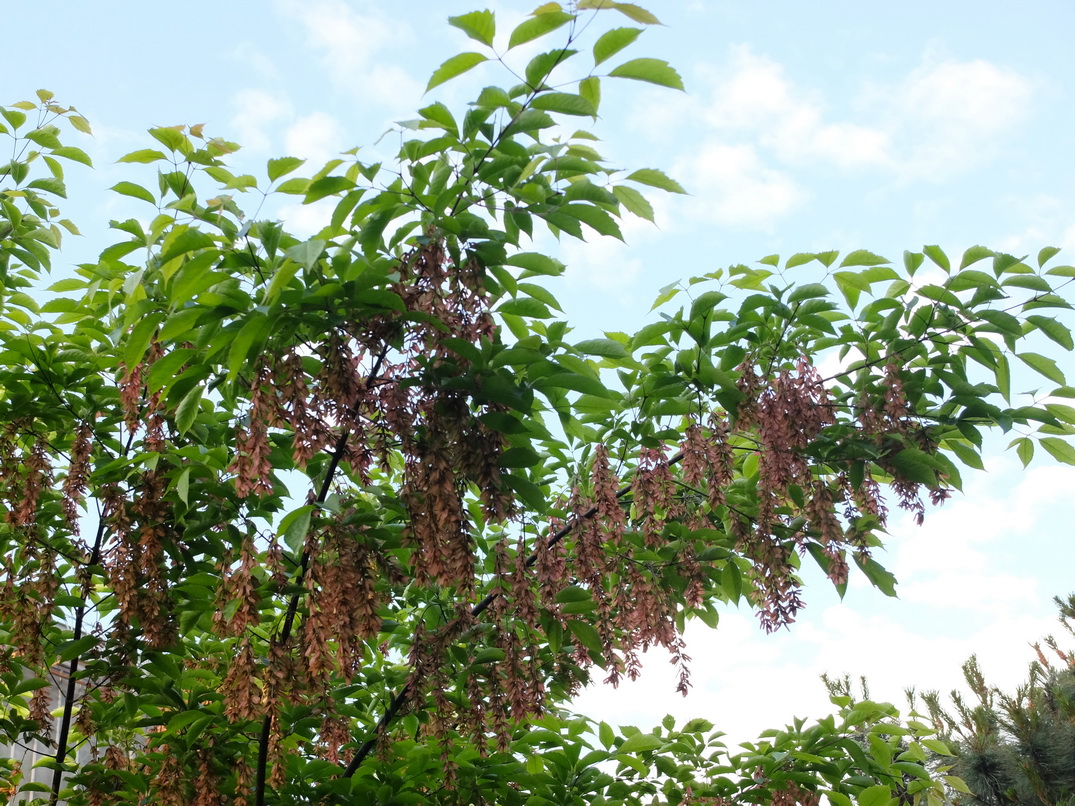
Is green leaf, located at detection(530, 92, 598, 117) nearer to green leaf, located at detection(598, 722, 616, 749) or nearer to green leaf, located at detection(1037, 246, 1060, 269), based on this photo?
green leaf, located at detection(1037, 246, 1060, 269)

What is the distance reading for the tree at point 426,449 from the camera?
233 centimetres

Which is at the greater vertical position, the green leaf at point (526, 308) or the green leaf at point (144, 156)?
the green leaf at point (144, 156)

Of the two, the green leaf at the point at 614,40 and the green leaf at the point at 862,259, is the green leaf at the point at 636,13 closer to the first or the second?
the green leaf at the point at 614,40

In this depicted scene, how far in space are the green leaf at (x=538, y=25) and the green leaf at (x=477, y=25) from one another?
0.05 meters

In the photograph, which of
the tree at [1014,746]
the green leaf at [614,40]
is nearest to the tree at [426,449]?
the green leaf at [614,40]

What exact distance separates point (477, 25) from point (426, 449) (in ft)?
3.61

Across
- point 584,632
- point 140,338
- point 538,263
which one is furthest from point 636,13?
point 584,632

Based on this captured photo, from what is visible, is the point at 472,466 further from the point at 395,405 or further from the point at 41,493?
the point at 41,493

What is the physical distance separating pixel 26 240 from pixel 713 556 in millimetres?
3211

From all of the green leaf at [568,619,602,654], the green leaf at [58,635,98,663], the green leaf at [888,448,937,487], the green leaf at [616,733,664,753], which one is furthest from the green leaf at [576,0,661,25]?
the green leaf at [58,635,98,663]

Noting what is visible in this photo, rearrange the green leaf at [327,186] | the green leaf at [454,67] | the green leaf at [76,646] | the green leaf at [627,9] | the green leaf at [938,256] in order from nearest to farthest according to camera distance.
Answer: the green leaf at [627,9], the green leaf at [454,67], the green leaf at [327,186], the green leaf at [938,256], the green leaf at [76,646]

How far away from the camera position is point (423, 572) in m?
2.73

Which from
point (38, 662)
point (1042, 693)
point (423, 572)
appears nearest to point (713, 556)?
point (423, 572)

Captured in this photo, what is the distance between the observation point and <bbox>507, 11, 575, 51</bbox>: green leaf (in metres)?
1.98
